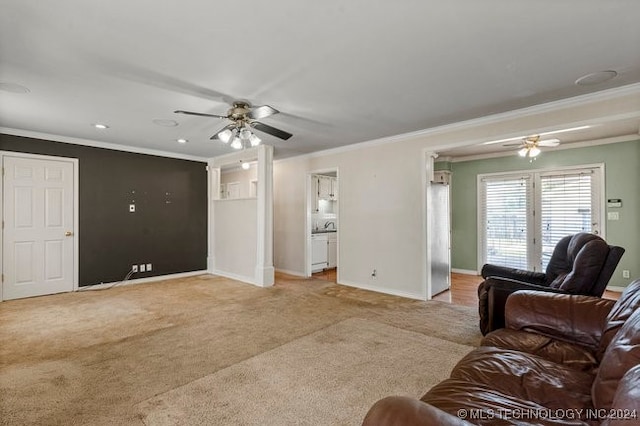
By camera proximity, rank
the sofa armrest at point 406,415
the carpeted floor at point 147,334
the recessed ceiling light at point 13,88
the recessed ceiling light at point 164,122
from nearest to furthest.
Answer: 1. the sofa armrest at point 406,415
2. the carpeted floor at point 147,334
3. the recessed ceiling light at point 13,88
4. the recessed ceiling light at point 164,122

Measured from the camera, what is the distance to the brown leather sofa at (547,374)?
969 mm

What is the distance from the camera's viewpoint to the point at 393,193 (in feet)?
16.3

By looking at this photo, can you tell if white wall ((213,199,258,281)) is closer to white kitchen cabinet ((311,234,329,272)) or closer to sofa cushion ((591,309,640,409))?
white kitchen cabinet ((311,234,329,272))

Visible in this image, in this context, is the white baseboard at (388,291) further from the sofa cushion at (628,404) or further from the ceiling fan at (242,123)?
the sofa cushion at (628,404)

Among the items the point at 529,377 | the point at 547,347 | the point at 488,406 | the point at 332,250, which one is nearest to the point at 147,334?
the point at 488,406

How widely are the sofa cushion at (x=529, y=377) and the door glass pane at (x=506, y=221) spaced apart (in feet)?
16.7

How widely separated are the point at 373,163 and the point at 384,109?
163cm


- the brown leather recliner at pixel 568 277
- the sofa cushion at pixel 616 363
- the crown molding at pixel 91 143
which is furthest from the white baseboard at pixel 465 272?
the crown molding at pixel 91 143

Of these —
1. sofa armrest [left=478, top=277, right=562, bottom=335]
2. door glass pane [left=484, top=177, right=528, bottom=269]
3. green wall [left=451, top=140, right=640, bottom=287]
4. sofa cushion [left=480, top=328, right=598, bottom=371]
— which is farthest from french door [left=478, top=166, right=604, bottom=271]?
sofa cushion [left=480, top=328, right=598, bottom=371]

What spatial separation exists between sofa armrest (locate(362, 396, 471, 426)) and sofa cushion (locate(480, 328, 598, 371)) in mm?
1095

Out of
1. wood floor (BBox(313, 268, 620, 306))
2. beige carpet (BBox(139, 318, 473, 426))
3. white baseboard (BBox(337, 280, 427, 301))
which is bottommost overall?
wood floor (BBox(313, 268, 620, 306))

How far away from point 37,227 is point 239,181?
3998mm

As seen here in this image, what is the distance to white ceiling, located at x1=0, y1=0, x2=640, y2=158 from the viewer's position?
1915 millimetres

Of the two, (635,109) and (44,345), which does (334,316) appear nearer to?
(44,345)
